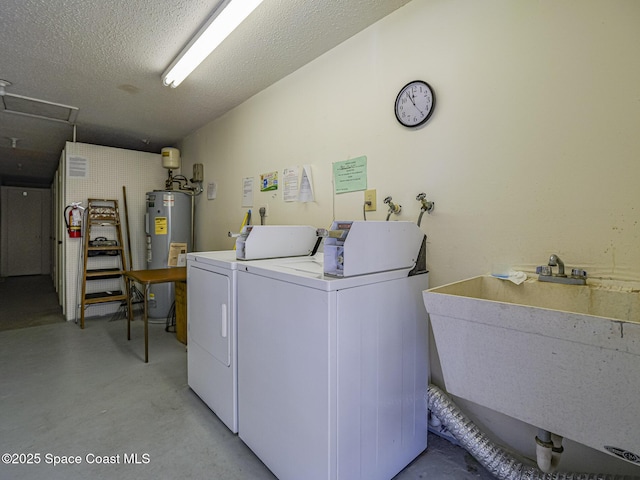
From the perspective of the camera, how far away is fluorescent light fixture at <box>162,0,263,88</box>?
1667 millimetres

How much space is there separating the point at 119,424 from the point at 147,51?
8.32ft

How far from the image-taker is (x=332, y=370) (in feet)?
3.92

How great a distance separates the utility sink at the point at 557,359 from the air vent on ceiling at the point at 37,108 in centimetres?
411

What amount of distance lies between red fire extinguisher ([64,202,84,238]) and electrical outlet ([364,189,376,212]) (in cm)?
391

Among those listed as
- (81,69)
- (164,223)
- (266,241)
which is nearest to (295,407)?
(266,241)

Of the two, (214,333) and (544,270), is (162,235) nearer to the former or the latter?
(214,333)

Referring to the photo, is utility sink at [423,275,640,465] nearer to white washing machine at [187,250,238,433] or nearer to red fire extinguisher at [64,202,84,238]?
white washing machine at [187,250,238,433]

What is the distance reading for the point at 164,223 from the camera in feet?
13.3

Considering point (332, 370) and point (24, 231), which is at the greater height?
point (24, 231)

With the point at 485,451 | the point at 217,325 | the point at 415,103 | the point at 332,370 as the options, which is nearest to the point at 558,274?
the point at 485,451

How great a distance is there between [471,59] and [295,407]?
189 centimetres

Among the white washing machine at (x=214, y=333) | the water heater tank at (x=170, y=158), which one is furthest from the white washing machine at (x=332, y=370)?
the water heater tank at (x=170, y=158)

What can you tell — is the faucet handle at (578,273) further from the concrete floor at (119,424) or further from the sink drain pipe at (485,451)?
the concrete floor at (119,424)

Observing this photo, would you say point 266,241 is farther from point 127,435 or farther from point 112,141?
point 112,141
